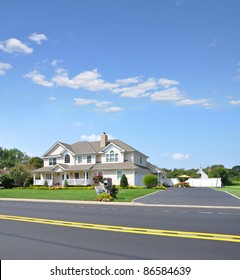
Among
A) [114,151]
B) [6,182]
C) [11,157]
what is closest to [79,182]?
[114,151]

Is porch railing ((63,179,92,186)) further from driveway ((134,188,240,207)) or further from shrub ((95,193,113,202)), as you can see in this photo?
shrub ((95,193,113,202))

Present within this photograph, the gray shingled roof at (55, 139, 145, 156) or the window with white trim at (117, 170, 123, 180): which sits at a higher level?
the gray shingled roof at (55, 139, 145, 156)

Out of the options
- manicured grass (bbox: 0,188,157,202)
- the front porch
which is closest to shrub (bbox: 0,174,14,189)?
the front porch

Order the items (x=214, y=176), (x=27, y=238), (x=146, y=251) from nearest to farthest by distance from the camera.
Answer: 1. (x=146, y=251)
2. (x=27, y=238)
3. (x=214, y=176)

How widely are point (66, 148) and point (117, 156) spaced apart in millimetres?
9134

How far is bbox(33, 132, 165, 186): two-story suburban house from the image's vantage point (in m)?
50.1

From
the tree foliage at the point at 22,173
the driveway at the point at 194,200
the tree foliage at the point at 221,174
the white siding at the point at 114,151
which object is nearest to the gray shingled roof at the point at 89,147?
the white siding at the point at 114,151

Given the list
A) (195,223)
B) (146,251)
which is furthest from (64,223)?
(146,251)

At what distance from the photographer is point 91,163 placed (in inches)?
2110

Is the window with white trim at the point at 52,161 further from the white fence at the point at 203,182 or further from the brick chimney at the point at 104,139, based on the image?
the white fence at the point at 203,182

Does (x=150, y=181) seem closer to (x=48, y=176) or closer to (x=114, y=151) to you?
(x=114, y=151)

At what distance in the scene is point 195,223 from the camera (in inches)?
490
